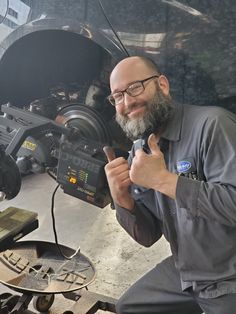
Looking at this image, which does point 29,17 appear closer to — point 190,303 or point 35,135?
point 35,135

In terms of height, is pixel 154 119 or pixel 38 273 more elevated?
pixel 154 119

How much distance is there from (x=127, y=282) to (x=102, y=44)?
1.01 metres

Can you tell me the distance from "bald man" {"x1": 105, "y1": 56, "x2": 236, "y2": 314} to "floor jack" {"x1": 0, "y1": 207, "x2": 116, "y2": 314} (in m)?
0.34

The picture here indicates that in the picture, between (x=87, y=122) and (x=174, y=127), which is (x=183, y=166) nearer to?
(x=174, y=127)

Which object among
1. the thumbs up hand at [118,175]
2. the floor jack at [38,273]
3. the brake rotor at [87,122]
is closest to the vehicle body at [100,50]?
the brake rotor at [87,122]

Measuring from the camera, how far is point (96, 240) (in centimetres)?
237

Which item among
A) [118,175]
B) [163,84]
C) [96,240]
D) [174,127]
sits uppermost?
[163,84]

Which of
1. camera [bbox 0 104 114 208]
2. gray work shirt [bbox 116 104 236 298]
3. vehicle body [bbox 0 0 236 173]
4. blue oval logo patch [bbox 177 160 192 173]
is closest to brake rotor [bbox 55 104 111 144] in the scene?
vehicle body [bbox 0 0 236 173]

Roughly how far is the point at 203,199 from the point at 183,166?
0.13 meters

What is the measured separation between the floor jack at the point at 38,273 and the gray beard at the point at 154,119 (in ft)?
1.72

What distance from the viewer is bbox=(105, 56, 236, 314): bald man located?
3.80 ft

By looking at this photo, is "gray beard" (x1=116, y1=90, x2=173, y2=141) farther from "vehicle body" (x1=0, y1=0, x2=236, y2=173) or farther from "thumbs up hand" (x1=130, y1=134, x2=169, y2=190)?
"vehicle body" (x1=0, y1=0, x2=236, y2=173)

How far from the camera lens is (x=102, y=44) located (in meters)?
1.81

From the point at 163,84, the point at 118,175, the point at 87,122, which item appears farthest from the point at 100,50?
the point at 118,175
